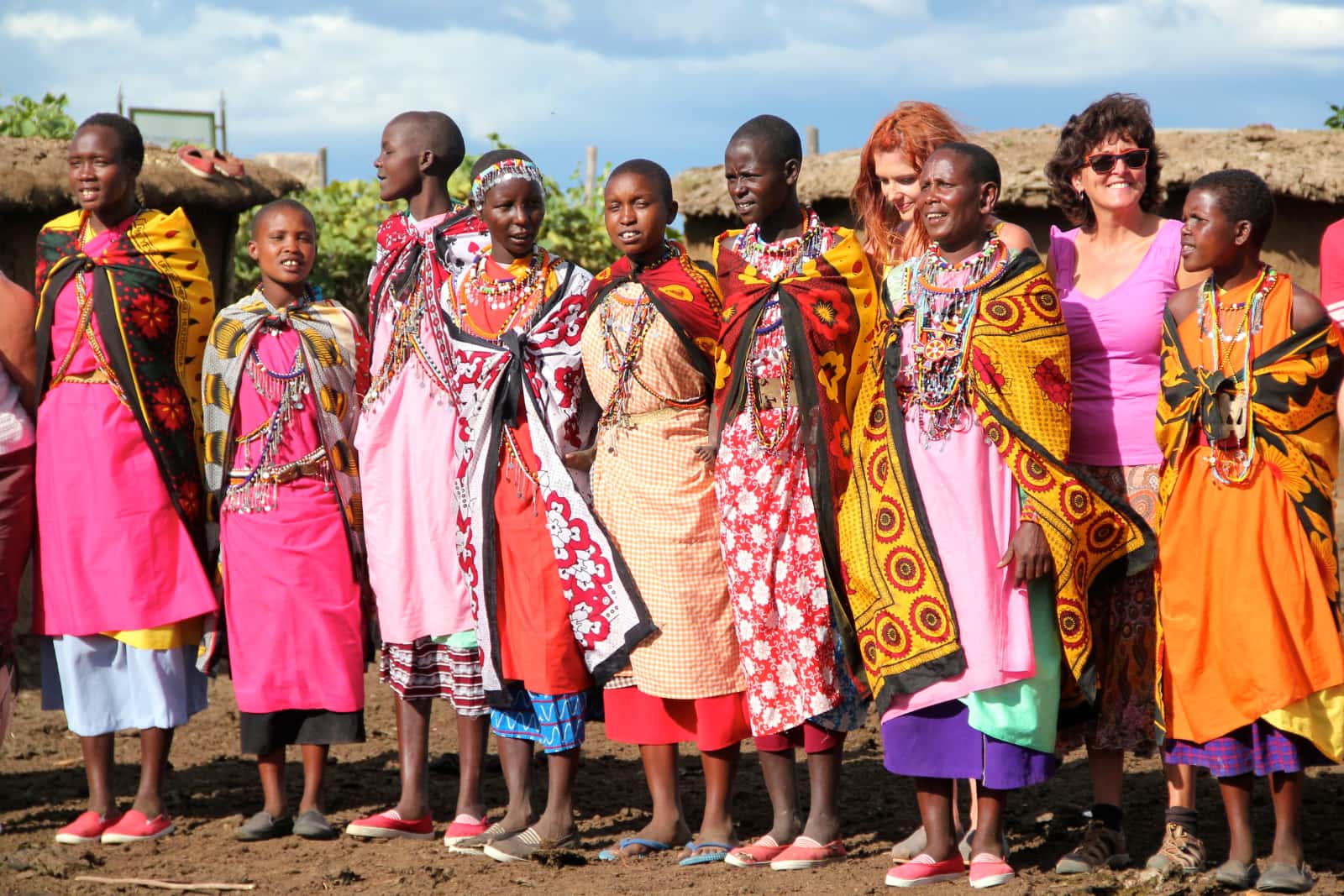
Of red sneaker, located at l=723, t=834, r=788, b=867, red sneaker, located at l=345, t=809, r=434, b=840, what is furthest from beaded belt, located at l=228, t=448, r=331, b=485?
red sneaker, located at l=723, t=834, r=788, b=867

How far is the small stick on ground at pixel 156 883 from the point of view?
512cm

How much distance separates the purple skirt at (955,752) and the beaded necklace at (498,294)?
1852 millimetres

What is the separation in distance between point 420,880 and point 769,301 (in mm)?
2144

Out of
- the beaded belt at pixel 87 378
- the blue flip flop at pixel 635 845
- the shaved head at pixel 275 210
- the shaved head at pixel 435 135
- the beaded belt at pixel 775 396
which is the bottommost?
the blue flip flop at pixel 635 845

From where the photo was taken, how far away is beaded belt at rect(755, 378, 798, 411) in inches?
195

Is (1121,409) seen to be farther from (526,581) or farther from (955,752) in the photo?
(526,581)

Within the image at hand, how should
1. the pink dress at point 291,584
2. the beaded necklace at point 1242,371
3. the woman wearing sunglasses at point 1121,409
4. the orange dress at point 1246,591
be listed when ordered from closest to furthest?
the orange dress at point 1246,591, the beaded necklace at point 1242,371, the woman wearing sunglasses at point 1121,409, the pink dress at point 291,584

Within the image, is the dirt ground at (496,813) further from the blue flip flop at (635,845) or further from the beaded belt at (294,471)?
the beaded belt at (294,471)

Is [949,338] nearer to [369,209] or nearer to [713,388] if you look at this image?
[713,388]

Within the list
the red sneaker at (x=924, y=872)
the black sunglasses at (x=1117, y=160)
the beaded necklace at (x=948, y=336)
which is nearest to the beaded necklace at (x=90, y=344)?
the beaded necklace at (x=948, y=336)

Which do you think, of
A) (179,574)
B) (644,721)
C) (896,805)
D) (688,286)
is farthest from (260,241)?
(896,805)

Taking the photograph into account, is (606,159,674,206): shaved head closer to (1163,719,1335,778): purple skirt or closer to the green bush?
(1163,719,1335,778): purple skirt

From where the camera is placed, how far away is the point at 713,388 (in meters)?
5.22

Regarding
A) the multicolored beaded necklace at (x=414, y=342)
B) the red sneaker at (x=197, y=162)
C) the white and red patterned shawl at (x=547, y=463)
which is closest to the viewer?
the white and red patterned shawl at (x=547, y=463)
